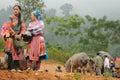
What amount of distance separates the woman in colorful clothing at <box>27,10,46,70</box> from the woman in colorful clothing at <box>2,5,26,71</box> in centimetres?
23

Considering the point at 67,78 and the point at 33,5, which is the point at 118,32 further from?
the point at 67,78

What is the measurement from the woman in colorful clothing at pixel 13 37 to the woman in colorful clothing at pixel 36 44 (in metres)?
0.23

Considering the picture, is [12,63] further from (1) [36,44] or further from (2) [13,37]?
(1) [36,44]

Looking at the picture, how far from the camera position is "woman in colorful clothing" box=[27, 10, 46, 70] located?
6898 millimetres

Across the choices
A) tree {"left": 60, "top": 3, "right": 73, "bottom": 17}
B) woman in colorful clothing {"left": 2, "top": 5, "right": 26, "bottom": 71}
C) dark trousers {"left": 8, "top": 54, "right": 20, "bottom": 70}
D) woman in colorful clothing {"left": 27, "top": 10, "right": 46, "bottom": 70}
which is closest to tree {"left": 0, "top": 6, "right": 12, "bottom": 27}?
tree {"left": 60, "top": 3, "right": 73, "bottom": 17}

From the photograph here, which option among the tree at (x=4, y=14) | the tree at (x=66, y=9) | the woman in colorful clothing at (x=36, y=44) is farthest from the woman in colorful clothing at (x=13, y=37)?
the tree at (x=66, y=9)

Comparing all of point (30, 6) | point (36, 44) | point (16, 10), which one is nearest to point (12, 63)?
point (36, 44)

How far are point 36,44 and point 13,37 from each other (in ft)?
1.62

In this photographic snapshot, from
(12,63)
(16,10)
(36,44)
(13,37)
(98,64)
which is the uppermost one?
(16,10)

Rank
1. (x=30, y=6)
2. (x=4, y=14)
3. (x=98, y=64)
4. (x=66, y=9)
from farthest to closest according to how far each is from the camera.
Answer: (x=66, y=9)
(x=4, y=14)
(x=30, y=6)
(x=98, y=64)

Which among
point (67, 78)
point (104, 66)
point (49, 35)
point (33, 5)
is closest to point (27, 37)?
point (67, 78)

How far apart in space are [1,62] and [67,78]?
1.85 metres

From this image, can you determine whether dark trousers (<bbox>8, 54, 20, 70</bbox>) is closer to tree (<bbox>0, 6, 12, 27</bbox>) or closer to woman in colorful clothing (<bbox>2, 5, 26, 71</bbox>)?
woman in colorful clothing (<bbox>2, 5, 26, 71</bbox>)

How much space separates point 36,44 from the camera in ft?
22.7
